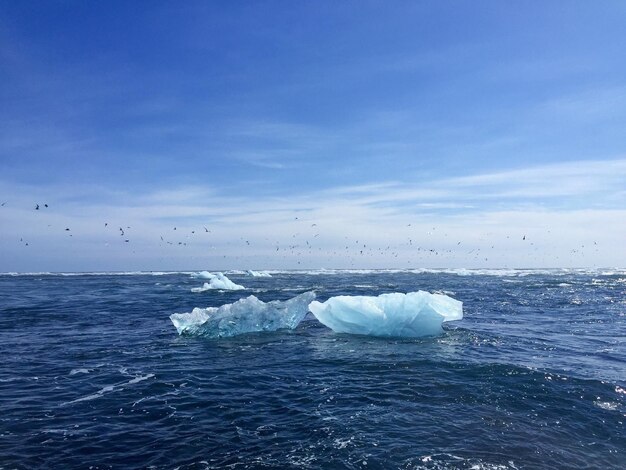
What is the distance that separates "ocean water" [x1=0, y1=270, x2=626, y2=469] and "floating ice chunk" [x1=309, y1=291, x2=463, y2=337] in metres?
0.79

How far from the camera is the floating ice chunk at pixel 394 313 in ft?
57.1

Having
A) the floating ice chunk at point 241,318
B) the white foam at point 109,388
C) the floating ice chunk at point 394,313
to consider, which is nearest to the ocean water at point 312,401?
the white foam at point 109,388

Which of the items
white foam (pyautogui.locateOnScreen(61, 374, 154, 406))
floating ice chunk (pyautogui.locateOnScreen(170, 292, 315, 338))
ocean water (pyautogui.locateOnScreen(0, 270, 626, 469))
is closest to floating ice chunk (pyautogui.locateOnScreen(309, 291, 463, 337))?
ocean water (pyautogui.locateOnScreen(0, 270, 626, 469))

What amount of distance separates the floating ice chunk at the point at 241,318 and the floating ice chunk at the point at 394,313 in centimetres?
137

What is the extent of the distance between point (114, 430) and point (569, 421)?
28.5ft

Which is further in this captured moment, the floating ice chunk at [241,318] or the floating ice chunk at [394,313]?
the floating ice chunk at [241,318]

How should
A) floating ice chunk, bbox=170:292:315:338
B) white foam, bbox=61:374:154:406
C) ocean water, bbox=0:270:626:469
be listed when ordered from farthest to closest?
floating ice chunk, bbox=170:292:315:338
white foam, bbox=61:374:154:406
ocean water, bbox=0:270:626:469

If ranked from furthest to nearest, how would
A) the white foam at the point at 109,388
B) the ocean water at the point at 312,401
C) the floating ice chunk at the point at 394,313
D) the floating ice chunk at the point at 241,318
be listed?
the floating ice chunk at the point at 241,318, the floating ice chunk at the point at 394,313, the white foam at the point at 109,388, the ocean water at the point at 312,401

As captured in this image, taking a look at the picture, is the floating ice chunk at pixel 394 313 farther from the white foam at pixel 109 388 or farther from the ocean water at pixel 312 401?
the white foam at pixel 109 388

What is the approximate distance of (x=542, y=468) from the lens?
6.54m

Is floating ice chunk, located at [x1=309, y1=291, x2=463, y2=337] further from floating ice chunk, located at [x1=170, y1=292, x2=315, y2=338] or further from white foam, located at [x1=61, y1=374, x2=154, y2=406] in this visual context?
white foam, located at [x1=61, y1=374, x2=154, y2=406]

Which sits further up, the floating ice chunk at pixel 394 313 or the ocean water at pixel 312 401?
the floating ice chunk at pixel 394 313

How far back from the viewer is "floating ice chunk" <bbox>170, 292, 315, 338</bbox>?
17734 mm

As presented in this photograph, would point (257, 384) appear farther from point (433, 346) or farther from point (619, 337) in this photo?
point (619, 337)
